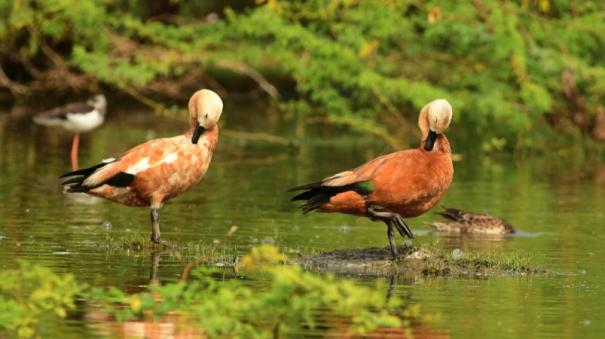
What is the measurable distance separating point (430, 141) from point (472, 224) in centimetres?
386

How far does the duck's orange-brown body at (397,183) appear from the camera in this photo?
1518 centimetres

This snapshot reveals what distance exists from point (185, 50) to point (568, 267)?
54.8ft

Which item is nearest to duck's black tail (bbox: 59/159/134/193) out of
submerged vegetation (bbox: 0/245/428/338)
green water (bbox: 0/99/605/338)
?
green water (bbox: 0/99/605/338)

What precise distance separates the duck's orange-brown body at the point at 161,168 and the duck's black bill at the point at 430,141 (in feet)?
7.19

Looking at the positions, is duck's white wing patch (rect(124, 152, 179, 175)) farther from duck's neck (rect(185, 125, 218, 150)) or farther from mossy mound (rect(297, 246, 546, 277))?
mossy mound (rect(297, 246, 546, 277))

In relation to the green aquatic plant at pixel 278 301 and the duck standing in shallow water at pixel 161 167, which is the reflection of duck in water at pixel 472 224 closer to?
the duck standing in shallow water at pixel 161 167

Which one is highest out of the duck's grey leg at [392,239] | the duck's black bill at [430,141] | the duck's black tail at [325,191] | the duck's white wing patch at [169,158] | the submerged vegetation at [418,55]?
the submerged vegetation at [418,55]

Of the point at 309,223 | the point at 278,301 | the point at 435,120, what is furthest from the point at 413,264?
the point at 278,301

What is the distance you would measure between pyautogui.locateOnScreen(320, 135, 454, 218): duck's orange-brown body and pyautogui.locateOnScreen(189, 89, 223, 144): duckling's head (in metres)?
1.66

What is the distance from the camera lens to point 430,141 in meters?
15.5

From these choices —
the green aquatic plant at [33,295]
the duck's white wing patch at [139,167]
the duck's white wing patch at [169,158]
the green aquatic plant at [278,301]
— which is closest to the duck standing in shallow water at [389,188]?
the duck's white wing patch at [169,158]

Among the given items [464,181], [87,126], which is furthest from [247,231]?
[87,126]

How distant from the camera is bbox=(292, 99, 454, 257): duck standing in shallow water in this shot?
49.8 ft

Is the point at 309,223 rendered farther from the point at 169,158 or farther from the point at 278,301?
the point at 278,301
